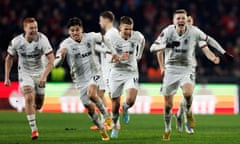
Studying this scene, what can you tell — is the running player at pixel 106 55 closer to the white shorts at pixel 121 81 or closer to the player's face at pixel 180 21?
the white shorts at pixel 121 81

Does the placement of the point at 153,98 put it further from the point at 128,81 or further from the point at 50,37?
the point at 128,81

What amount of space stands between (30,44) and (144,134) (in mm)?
2996

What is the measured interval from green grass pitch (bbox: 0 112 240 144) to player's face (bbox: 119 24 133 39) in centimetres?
200

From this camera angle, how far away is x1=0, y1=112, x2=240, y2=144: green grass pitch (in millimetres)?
14220

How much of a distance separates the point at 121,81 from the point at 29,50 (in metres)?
2.01

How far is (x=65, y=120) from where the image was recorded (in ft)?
68.5

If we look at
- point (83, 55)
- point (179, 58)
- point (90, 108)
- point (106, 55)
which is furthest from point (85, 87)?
point (106, 55)

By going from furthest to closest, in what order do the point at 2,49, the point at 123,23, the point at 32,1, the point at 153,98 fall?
the point at 32,1 < the point at 2,49 < the point at 153,98 < the point at 123,23

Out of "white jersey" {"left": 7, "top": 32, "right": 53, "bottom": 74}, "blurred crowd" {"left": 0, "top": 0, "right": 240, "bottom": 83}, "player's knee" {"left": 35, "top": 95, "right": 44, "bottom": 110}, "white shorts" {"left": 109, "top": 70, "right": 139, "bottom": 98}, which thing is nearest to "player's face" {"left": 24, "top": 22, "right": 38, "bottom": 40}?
"white jersey" {"left": 7, "top": 32, "right": 53, "bottom": 74}

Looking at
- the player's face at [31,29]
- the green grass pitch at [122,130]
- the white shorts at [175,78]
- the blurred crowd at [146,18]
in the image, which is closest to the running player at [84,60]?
→ the player's face at [31,29]

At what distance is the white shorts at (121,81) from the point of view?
15.7 meters

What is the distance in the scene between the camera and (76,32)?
14562 millimetres

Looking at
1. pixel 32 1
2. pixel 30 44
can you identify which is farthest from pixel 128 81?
pixel 32 1

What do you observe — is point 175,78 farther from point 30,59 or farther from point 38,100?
point 38,100
